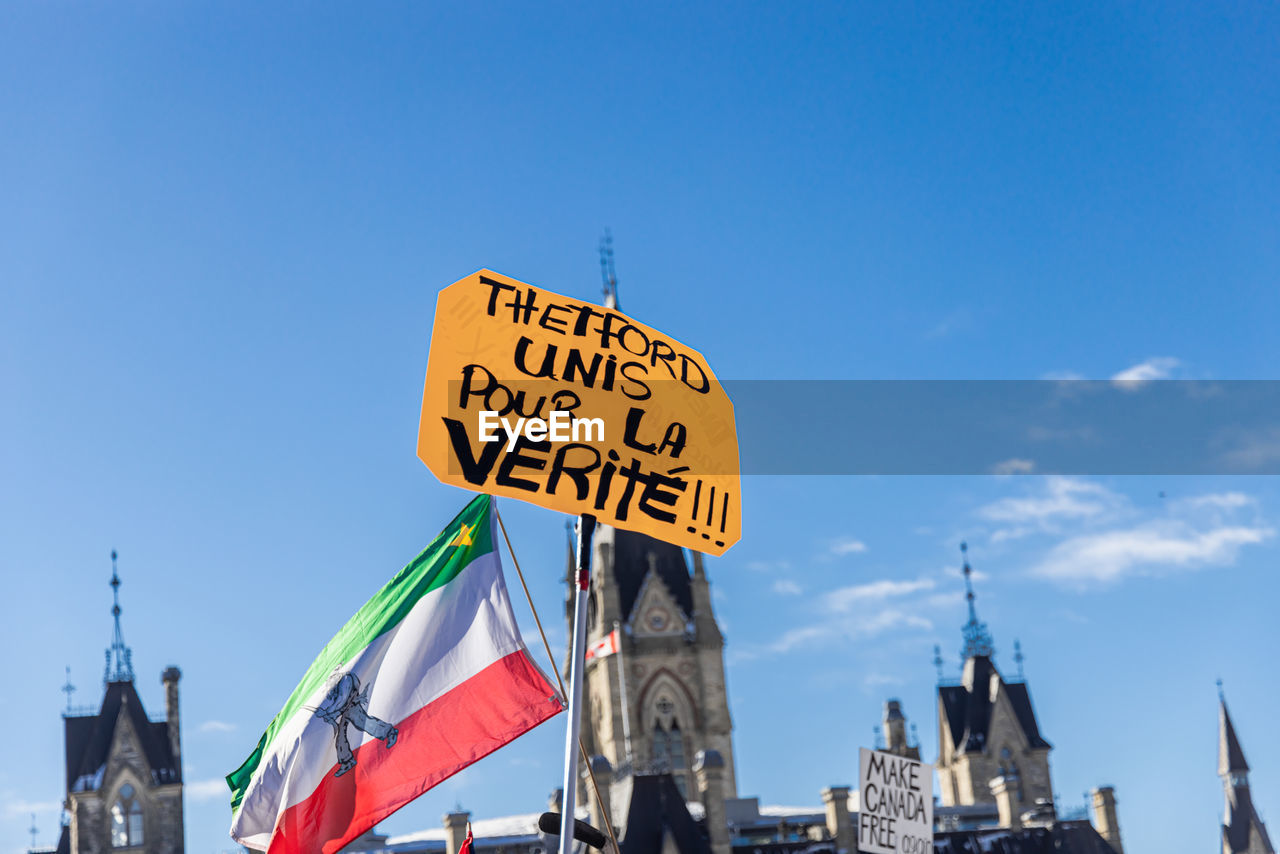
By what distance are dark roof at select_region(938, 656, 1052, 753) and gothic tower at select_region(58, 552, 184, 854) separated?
132 ft

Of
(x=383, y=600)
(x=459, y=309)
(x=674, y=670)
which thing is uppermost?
(x=674, y=670)

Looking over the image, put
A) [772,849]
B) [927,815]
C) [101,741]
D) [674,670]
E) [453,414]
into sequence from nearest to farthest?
[453,414] < [927,815] < [772,849] < [101,741] < [674,670]

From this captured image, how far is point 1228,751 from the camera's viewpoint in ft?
307

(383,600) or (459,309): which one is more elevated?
(459,309)

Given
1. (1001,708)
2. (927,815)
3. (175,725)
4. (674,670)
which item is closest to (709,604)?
(674,670)

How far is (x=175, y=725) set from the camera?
70.9 metres

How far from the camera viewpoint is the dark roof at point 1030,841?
192ft

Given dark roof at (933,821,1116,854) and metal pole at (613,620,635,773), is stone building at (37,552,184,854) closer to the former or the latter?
metal pole at (613,620,635,773)

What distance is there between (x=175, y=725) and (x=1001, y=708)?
Answer: 42.1m

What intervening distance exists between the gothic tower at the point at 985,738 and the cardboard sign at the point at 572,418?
74.2 meters

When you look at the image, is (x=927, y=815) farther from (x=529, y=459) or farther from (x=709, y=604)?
(x=709, y=604)

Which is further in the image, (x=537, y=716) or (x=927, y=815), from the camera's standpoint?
(x=927, y=815)


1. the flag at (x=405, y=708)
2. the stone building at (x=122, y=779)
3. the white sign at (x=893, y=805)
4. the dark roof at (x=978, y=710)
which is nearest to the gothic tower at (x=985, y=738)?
the dark roof at (x=978, y=710)

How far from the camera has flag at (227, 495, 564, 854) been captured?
12.6 meters
